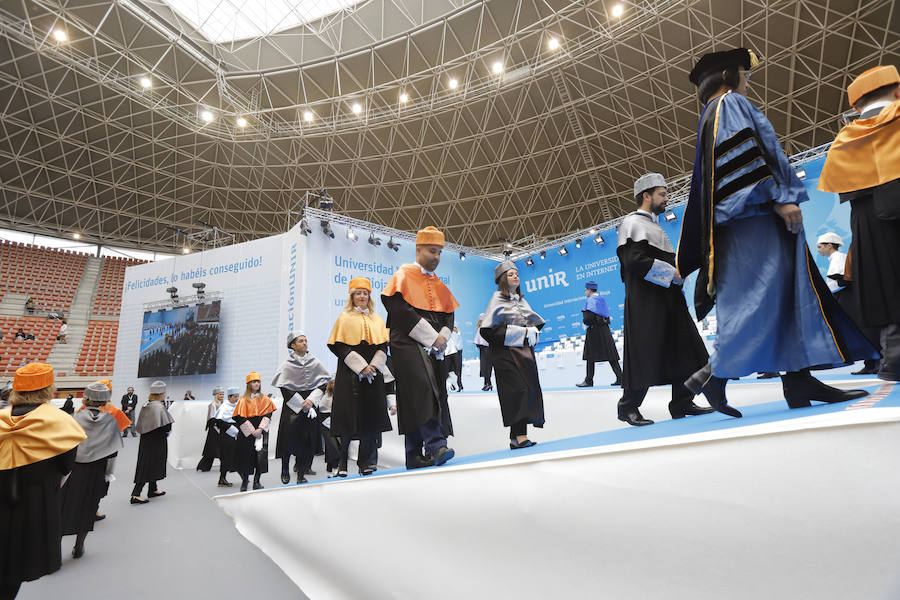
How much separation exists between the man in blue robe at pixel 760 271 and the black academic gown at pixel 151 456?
5882mm

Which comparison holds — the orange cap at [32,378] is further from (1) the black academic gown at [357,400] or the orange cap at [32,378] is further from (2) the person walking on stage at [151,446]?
(2) the person walking on stage at [151,446]

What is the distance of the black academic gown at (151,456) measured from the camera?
545 centimetres

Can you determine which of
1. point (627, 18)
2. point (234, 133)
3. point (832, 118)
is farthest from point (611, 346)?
point (234, 133)

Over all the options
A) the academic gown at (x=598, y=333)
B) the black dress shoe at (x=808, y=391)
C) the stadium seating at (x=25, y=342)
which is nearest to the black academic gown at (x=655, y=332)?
the black dress shoe at (x=808, y=391)

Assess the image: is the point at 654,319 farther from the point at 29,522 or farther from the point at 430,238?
the point at 29,522

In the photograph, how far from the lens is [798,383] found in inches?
68.9

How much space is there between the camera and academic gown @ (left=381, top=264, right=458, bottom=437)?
2781 mm

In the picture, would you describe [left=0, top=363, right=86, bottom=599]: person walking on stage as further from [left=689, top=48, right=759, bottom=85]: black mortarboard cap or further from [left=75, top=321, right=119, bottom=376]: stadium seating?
[left=75, top=321, right=119, bottom=376]: stadium seating

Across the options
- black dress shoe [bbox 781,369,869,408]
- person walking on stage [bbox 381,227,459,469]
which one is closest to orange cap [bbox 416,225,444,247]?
person walking on stage [bbox 381,227,459,469]

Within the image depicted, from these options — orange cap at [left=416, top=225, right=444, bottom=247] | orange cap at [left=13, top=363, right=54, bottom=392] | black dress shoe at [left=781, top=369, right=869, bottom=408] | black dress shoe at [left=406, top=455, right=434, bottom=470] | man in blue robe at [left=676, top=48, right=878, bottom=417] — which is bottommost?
black dress shoe at [left=406, top=455, right=434, bottom=470]

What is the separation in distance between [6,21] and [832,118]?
22.7 meters

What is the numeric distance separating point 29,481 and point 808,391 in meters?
3.65

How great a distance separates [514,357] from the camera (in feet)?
10.1

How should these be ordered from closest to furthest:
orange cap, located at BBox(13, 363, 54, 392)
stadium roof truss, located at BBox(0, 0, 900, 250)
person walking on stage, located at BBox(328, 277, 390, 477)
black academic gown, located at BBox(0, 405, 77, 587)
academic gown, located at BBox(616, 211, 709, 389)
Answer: black academic gown, located at BBox(0, 405, 77, 587) < orange cap, located at BBox(13, 363, 54, 392) < academic gown, located at BBox(616, 211, 709, 389) < person walking on stage, located at BBox(328, 277, 390, 477) < stadium roof truss, located at BBox(0, 0, 900, 250)
